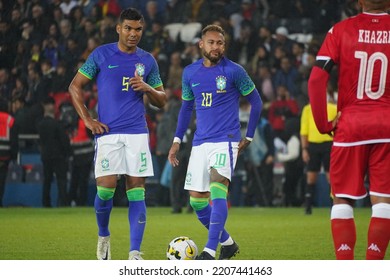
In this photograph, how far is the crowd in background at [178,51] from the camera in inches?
866

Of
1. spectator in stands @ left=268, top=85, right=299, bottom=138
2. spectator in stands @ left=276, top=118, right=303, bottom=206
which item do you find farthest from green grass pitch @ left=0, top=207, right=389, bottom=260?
spectator in stands @ left=268, top=85, right=299, bottom=138

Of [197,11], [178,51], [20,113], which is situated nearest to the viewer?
[20,113]

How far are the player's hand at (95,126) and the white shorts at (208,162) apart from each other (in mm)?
1005

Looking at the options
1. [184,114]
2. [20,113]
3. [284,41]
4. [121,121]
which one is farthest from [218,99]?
[284,41]

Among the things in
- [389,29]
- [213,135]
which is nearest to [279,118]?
[213,135]

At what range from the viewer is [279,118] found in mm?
22312

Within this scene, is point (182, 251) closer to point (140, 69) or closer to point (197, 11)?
point (140, 69)

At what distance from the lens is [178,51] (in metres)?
24.1

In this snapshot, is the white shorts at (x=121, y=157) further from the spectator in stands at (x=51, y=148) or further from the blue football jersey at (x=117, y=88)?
the spectator in stands at (x=51, y=148)

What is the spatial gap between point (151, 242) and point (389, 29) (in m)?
5.97

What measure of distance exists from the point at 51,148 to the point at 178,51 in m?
4.74

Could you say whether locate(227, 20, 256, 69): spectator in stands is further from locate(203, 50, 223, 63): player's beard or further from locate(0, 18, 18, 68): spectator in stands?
locate(203, 50, 223, 63): player's beard

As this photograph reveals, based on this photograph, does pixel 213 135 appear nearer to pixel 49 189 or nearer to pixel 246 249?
pixel 246 249

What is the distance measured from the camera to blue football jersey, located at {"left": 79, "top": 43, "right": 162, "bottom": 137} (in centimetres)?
1030
